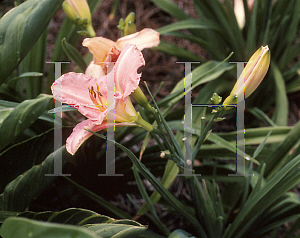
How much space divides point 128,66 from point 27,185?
309 mm

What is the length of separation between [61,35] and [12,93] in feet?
0.82

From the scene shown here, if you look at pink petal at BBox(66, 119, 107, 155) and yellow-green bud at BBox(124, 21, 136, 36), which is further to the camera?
yellow-green bud at BBox(124, 21, 136, 36)

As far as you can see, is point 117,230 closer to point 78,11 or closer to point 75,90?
point 75,90

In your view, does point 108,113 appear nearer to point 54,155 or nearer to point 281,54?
point 54,155

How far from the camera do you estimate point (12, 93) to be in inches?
25.8

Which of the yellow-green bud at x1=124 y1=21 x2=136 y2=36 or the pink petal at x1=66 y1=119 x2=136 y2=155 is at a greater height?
the yellow-green bud at x1=124 y1=21 x2=136 y2=36

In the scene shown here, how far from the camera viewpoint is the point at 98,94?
0.37 metres

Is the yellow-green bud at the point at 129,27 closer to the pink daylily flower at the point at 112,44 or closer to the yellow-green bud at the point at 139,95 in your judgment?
the pink daylily flower at the point at 112,44

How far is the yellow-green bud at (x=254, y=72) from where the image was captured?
0.36m

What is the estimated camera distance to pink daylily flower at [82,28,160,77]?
0.42 meters

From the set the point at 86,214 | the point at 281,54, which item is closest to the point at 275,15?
the point at 281,54

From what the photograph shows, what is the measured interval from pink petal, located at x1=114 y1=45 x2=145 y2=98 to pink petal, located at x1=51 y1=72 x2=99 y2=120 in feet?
0.16

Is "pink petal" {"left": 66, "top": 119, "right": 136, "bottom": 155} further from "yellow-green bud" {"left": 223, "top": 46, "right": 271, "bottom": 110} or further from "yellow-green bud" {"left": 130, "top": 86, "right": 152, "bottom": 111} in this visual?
"yellow-green bud" {"left": 223, "top": 46, "right": 271, "bottom": 110}

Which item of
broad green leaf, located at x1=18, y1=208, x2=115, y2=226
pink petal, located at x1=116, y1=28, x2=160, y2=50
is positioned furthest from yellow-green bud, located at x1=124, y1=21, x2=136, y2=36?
broad green leaf, located at x1=18, y1=208, x2=115, y2=226
